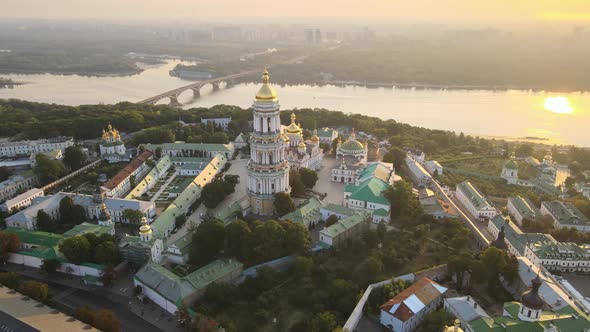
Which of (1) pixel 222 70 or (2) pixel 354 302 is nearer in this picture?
(2) pixel 354 302

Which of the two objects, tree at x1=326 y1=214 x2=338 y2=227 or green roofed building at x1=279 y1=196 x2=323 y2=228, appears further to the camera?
tree at x1=326 y1=214 x2=338 y2=227

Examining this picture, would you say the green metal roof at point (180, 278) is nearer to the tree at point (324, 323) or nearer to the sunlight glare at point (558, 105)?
the tree at point (324, 323)

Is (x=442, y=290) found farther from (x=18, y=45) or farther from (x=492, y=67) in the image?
(x=18, y=45)

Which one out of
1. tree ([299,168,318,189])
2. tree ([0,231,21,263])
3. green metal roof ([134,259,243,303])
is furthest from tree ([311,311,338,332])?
tree ([0,231,21,263])

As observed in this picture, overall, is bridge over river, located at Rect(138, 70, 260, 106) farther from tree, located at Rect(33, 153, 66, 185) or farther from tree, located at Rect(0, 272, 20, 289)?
tree, located at Rect(0, 272, 20, 289)

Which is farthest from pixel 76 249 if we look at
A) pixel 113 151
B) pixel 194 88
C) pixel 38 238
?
pixel 194 88

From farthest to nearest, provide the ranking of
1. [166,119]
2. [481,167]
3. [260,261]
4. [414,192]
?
[166,119]
[481,167]
[414,192]
[260,261]

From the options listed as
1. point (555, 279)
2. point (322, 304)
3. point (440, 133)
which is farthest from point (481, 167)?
point (322, 304)

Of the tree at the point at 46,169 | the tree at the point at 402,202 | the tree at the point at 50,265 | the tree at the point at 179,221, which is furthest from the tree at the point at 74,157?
the tree at the point at 402,202
